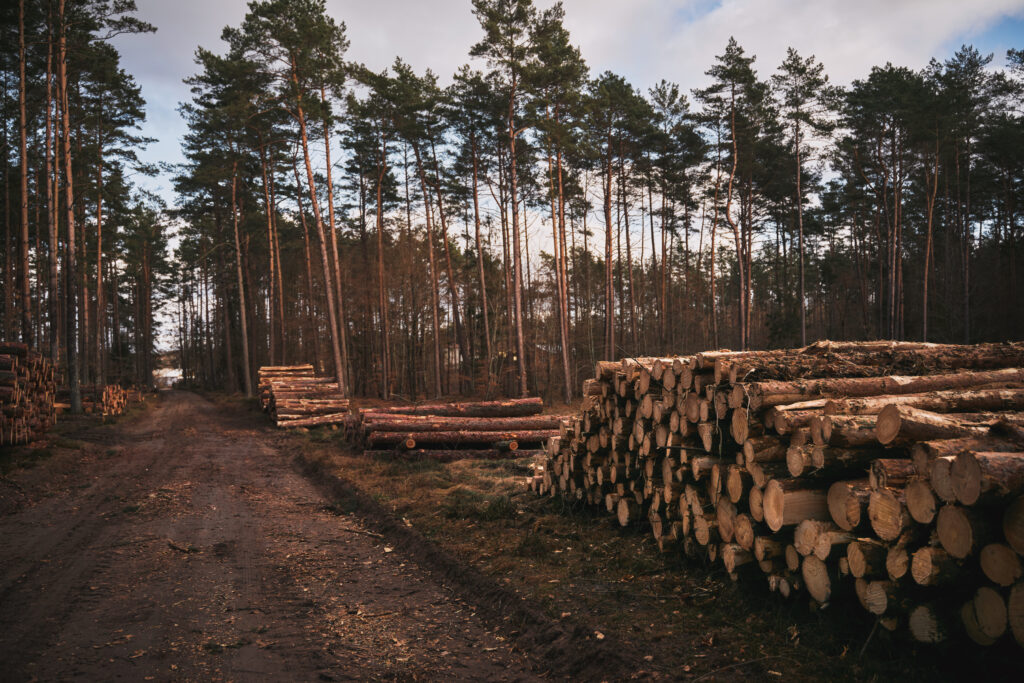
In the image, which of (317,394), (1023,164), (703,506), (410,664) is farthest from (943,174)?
(410,664)

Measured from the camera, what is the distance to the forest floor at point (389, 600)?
3961 millimetres

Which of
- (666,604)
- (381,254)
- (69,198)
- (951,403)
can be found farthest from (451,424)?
(381,254)

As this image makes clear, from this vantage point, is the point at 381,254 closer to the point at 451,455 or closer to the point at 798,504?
the point at 451,455

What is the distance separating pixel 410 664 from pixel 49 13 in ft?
80.2

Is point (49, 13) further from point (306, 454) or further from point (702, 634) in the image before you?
point (702, 634)

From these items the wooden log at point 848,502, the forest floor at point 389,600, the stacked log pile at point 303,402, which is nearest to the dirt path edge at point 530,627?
the forest floor at point 389,600

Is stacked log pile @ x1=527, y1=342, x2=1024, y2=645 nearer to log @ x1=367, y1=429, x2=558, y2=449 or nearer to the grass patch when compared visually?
the grass patch

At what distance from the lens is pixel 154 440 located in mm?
16484

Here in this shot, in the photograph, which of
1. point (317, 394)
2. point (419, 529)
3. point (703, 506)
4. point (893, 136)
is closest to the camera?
point (703, 506)

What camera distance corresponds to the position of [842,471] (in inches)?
168

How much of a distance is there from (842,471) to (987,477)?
1277 millimetres

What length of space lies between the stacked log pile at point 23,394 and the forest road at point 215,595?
2.94 m

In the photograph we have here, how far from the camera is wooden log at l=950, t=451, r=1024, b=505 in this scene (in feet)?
9.82

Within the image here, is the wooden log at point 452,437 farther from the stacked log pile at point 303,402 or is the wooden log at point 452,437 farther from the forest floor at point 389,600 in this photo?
the stacked log pile at point 303,402
